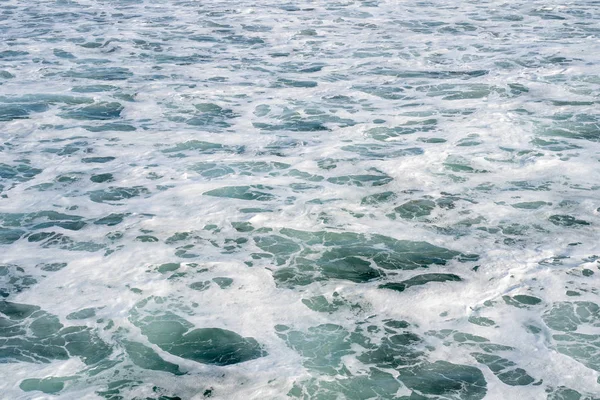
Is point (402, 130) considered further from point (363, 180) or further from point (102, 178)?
point (102, 178)

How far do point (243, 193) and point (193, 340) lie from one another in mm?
2455

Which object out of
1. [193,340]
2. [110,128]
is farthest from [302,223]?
[110,128]

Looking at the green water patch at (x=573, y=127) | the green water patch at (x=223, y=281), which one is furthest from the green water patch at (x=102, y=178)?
the green water patch at (x=573, y=127)

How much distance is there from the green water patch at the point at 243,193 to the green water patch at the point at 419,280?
192 cm

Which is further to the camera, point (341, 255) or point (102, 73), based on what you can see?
point (102, 73)

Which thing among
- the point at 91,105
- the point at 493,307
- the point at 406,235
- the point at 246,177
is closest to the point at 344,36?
the point at 91,105

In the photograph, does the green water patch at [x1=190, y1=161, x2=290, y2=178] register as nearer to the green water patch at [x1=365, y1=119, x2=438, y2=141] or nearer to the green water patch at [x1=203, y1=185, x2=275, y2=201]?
the green water patch at [x1=203, y1=185, x2=275, y2=201]

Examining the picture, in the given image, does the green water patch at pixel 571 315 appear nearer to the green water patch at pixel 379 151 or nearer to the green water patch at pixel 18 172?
the green water patch at pixel 379 151

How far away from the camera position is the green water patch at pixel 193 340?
4980 mm

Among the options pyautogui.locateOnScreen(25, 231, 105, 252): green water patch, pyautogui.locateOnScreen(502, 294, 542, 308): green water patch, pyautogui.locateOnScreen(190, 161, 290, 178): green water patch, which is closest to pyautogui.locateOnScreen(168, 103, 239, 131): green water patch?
pyautogui.locateOnScreen(190, 161, 290, 178): green water patch

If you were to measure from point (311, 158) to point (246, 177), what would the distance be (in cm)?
84

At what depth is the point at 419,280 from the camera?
5812 millimetres

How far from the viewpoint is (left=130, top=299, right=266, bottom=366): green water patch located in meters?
4.98

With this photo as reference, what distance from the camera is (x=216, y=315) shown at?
5.42 metres
